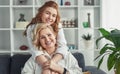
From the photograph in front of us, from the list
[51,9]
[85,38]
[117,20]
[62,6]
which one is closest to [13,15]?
[62,6]

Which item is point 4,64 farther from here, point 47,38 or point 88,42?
point 88,42

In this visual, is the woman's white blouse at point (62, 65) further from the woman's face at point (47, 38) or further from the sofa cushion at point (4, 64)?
the sofa cushion at point (4, 64)

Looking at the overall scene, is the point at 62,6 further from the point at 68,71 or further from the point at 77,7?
the point at 68,71

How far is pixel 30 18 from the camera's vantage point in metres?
4.69

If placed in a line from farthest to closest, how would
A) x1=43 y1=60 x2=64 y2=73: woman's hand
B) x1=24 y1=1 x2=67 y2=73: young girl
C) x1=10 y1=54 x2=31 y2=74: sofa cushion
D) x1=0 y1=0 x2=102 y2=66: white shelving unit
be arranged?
x1=0 y1=0 x2=102 y2=66: white shelving unit < x1=10 y1=54 x2=31 y2=74: sofa cushion < x1=24 y1=1 x2=67 y2=73: young girl < x1=43 y1=60 x2=64 y2=73: woman's hand

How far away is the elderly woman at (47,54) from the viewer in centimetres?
216

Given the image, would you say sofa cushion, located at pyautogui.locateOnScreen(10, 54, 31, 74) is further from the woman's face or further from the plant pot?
the plant pot

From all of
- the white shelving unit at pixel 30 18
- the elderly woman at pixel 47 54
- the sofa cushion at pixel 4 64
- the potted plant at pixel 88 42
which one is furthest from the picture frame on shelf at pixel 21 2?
the elderly woman at pixel 47 54

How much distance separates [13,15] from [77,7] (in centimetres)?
110

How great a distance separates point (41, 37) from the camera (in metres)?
2.17

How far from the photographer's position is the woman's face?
85.1 inches

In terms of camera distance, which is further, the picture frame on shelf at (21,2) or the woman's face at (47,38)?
the picture frame on shelf at (21,2)

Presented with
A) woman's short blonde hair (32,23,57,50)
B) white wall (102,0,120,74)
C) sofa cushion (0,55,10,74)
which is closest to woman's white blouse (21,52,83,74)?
woman's short blonde hair (32,23,57,50)

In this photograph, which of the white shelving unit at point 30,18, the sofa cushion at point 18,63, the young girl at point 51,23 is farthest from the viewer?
the white shelving unit at point 30,18
